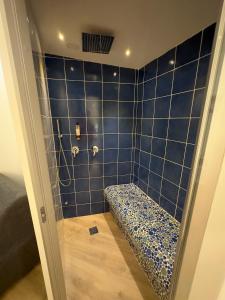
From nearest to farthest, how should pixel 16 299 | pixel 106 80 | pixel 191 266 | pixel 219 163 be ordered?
pixel 219 163 → pixel 191 266 → pixel 16 299 → pixel 106 80

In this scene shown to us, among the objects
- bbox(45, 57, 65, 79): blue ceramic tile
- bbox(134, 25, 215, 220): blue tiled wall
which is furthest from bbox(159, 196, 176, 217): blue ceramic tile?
bbox(45, 57, 65, 79): blue ceramic tile

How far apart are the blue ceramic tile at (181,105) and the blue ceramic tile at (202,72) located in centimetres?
10

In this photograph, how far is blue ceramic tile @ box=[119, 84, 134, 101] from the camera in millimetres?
2007

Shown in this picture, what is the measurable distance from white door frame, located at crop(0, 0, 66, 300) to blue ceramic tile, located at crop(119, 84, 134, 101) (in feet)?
4.95

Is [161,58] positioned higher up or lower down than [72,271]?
higher up

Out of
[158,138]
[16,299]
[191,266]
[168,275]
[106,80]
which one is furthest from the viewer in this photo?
→ [106,80]

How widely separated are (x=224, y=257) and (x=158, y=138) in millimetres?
1298

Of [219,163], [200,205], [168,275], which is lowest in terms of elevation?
[168,275]

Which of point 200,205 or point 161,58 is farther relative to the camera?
point 161,58

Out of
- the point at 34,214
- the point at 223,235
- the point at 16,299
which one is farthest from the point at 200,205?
the point at 16,299

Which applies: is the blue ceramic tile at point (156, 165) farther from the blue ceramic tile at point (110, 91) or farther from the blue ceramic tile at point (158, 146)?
the blue ceramic tile at point (110, 91)

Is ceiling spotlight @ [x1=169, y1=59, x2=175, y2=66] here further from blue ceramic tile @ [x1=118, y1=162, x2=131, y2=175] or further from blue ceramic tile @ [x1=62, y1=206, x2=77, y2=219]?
blue ceramic tile @ [x1=62, y1=206, x2=77, y2=219]

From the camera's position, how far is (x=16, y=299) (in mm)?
1178

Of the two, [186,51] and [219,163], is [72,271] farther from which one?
[186,51]
